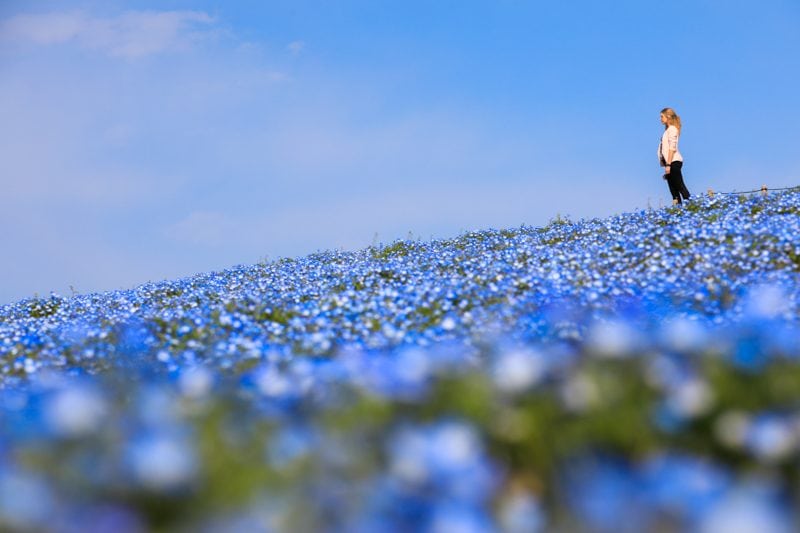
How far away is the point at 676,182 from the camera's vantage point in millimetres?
19188

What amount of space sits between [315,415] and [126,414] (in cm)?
90

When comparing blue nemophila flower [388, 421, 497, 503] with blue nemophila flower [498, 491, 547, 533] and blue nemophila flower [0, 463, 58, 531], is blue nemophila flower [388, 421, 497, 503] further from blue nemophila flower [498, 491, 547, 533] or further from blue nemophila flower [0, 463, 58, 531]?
blue nemophila flower [0, 463, 58, 531]

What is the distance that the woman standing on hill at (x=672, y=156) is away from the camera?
19109mm

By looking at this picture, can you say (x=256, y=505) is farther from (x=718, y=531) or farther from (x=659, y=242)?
(x=659, y=242)

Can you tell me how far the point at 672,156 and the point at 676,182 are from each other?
1.90 feet

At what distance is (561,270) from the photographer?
10.2 meters

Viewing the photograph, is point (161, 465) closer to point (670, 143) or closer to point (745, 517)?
point (745, 517)

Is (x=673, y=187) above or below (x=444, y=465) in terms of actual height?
above

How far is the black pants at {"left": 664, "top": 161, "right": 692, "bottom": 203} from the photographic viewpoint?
19141 mm

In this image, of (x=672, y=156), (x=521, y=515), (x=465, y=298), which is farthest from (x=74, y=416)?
(x=672, y=156)

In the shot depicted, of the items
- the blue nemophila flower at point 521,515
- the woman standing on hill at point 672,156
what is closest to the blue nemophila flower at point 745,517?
the blue nemophila flower at point 521,515

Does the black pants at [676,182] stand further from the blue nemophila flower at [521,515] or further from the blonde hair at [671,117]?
the blue nemophila flower at [521,515]

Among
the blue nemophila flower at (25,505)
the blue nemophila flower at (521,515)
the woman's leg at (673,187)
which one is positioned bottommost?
the blue nemophila flower at (521,515)

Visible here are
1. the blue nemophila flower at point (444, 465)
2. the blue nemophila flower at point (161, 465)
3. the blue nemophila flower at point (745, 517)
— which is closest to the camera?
the blue nemophila flower at point (745, 517)
